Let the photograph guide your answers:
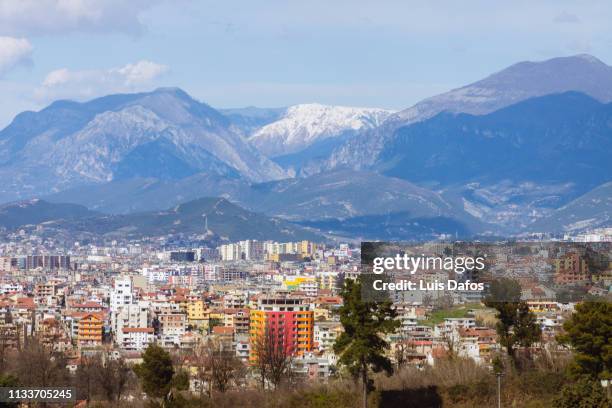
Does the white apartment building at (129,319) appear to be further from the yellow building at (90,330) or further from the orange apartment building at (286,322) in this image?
the orange apartment building at (286,322)

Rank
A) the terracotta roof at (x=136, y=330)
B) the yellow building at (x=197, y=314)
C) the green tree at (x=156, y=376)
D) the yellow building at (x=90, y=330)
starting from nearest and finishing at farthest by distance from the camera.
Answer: the green tree at (x=156, y=376) < the yellow building at (x=90, y=330) < the terracotta roof at (x=136, y=330) < the yellow building at (x=197, y=314)

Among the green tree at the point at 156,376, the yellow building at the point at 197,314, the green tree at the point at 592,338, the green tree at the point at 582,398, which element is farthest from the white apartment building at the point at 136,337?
the green tree at the point at 582,398

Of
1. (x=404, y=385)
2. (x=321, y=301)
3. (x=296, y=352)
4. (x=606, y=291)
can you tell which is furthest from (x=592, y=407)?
(x=321, y=301)

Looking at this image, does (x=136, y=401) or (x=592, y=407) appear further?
(x=136, y=401)

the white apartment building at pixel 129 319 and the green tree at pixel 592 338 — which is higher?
the white apartment building at pixel 129 319

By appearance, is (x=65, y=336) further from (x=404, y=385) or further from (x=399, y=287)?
(x=399, y=287)

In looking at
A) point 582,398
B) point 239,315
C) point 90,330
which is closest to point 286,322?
point 239,315

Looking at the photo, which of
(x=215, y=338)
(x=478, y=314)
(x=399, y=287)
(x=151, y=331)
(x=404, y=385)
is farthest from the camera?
(x=151, y=331)

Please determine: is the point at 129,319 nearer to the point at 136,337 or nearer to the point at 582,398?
the point at 136,337
